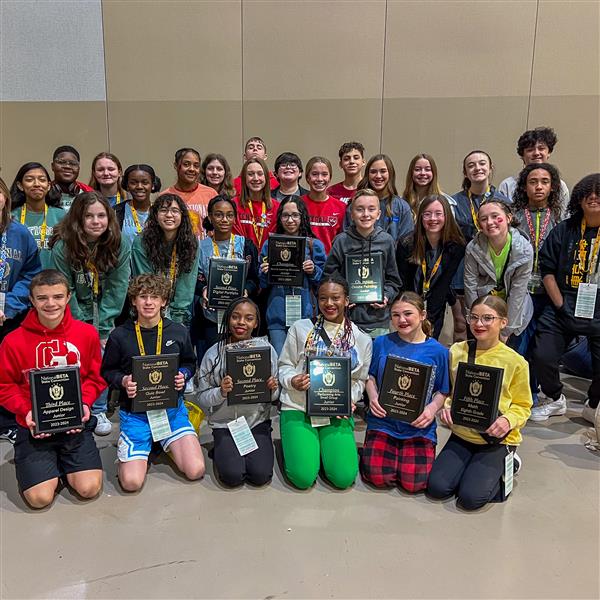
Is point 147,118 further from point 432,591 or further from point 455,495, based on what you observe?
point 432,591

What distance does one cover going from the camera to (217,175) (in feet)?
17.8

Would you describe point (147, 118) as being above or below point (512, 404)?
above

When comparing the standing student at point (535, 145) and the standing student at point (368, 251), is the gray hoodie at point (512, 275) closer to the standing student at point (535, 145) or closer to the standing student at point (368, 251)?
the standing student at point (368, 251)

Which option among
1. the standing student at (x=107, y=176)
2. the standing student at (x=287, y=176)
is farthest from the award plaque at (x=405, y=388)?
the standing student at (x=107, y=176)

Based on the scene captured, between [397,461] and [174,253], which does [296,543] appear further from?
[174,253]

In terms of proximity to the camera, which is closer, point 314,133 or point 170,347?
point 170,347

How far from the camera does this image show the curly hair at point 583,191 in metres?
3.82

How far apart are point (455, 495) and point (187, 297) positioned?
7.49ft

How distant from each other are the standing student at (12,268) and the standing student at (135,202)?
29.1 inches

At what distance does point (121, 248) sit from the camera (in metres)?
3.79

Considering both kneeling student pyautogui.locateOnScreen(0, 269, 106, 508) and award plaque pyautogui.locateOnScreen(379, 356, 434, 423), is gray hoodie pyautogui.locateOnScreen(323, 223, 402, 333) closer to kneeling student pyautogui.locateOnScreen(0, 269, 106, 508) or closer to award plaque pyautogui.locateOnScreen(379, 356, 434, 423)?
award plaque pyautogui.locateOnScreen(379, 356, 434, 423)

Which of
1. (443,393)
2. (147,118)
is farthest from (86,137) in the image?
(443,393)

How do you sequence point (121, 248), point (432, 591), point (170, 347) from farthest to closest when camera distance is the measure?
point (121, 248)
point (170, 347)
point (432, 591)

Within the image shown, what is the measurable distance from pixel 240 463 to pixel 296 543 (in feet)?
2.23
